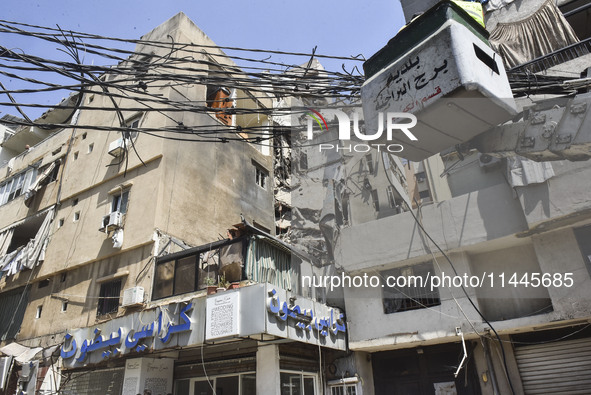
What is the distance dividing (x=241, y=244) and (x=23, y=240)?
16.5 meters

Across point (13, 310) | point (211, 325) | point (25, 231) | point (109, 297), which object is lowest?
point (211, 325)

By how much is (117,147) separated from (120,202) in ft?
7.59

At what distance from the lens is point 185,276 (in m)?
12.3

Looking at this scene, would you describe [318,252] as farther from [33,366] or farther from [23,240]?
[23,240]

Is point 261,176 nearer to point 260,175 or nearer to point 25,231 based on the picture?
point 260,175

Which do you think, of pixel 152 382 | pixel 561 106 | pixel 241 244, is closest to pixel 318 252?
pixel 241 244

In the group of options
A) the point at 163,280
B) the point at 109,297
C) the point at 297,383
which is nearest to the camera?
the point at 297,383

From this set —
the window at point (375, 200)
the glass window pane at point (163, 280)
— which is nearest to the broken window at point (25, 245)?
the glass window pane at point (163, 280)

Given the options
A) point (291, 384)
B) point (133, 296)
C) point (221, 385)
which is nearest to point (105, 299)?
point (133, 296)

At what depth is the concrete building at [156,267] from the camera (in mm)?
10039

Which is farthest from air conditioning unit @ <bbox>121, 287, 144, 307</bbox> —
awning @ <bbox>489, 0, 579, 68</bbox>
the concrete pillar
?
awning @ <bbox>489, 0, 579, 68</bbox>

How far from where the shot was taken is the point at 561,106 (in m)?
8.21

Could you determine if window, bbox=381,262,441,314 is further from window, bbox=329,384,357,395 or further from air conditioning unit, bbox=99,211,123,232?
air conditioning unit, bbox=99,211,123,232

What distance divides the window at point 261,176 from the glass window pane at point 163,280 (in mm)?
8032
